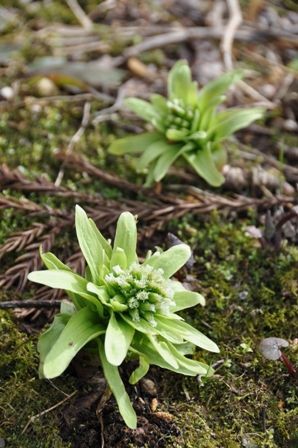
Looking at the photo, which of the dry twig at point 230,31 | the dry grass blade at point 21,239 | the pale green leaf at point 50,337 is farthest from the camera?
the dry twig at point 230,31

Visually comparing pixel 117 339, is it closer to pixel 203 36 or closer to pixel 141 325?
pixel 141 325

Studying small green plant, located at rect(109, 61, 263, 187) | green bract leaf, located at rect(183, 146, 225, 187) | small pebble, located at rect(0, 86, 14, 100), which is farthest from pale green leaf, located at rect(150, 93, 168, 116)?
small pebble, located at rect(0, 86, 14, 100)

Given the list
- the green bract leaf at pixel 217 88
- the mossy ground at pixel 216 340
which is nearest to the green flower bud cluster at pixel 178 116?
the green bract leaf at pixel 217 88

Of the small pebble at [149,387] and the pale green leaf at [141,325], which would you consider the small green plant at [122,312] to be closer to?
the pale green leaf at [141,325]

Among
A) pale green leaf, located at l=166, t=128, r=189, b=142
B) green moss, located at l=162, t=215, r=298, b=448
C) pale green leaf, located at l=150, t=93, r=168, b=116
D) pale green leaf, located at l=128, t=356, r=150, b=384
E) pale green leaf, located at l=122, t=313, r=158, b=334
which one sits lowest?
green moss, located at l=162, t=215, r=298, b=448

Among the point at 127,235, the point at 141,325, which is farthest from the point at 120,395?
the point at 127,235

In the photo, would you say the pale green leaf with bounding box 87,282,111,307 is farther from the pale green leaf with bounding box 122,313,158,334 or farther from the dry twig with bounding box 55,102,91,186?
the dry twig with bounding box 55,102,91,186
